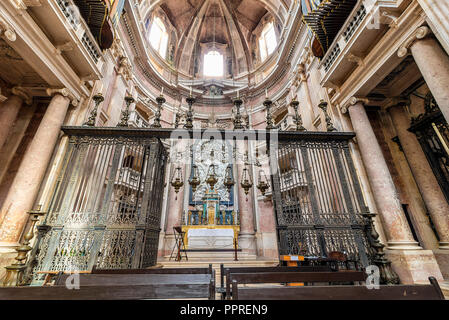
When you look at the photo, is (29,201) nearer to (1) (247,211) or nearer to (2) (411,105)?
(1) (247,211)

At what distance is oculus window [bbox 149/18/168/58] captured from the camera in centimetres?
1253

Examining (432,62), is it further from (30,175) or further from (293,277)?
(30,175)

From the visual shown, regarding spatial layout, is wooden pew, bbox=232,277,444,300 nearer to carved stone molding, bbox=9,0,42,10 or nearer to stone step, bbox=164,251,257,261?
carved stone molding, bbox=9,0,42,10

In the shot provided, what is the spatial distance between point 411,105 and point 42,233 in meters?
10.1

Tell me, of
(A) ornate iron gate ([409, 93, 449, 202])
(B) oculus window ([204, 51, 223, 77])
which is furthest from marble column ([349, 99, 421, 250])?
(B) oculus window ([204, 51, 223, 77])

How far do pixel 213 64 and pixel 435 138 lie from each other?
1467 centimetres

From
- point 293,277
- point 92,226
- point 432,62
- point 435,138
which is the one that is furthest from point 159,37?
point 293,277

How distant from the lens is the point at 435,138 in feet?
15.9

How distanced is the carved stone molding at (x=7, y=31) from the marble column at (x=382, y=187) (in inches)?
314

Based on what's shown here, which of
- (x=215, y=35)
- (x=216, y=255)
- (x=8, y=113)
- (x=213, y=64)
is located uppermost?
(x=215, y=35)

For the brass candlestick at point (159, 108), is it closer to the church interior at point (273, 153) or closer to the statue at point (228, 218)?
the church interior at point (273, 153)

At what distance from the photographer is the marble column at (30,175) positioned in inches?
159

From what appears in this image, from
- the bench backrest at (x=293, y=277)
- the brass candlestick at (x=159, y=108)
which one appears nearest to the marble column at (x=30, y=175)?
the brass candlestick at (x=159, y=108)
